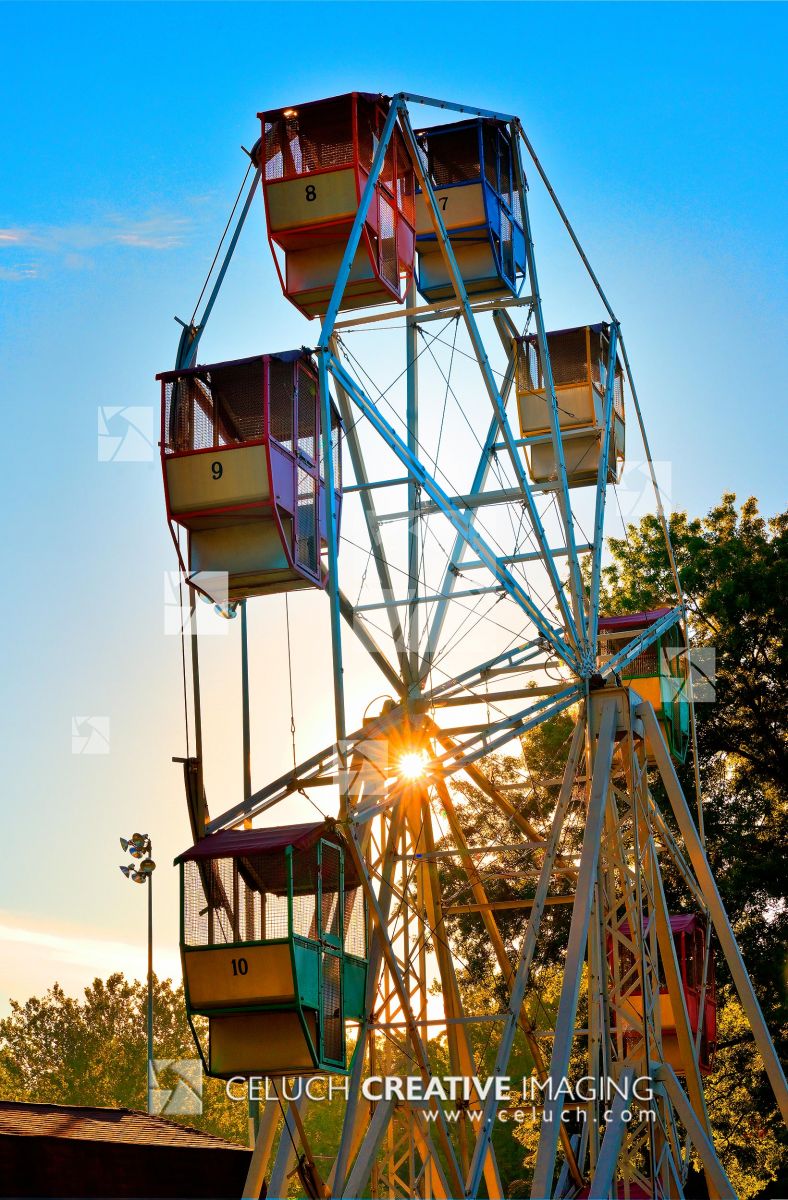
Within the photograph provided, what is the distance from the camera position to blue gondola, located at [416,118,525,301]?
2207cm

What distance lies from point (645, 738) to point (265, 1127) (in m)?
6.71

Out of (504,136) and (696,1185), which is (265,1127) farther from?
(696,1185)

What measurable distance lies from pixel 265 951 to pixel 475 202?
11.1m

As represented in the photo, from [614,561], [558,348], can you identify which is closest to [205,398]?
[558,348]

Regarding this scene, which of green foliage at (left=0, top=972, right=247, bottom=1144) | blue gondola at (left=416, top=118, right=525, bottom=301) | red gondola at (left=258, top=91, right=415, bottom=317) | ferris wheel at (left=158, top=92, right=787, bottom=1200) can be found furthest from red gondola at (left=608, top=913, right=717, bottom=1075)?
green foliage at (left=0, top=972, right=247, bottom=1144)

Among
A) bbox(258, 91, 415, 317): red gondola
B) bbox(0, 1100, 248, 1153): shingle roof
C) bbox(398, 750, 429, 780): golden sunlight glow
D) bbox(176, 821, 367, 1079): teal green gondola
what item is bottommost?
bbox(0, 1100, 248, 1153): shingle roof

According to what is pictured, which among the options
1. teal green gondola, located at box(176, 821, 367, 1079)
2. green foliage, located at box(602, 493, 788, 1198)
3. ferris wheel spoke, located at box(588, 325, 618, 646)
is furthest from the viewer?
green foliage, located at box(602, 493, 788, 1198)

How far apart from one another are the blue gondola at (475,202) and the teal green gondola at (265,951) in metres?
9.09

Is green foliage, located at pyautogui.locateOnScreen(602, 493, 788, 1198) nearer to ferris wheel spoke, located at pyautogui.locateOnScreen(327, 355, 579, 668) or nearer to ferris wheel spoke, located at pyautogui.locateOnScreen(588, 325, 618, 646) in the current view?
ferris wheel spoke, located at pyautogui.locateOnScreen(588, 325, 618, 646)

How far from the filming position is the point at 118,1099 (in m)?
61.1

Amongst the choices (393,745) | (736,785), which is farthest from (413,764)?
(736,785)

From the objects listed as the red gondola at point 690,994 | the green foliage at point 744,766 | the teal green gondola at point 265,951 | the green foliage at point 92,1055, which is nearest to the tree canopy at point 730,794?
the green foliage at point 744,766

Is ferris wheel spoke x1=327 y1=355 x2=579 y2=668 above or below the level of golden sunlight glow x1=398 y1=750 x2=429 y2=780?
above

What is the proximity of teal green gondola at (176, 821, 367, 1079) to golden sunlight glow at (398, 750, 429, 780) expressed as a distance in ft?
4.99
